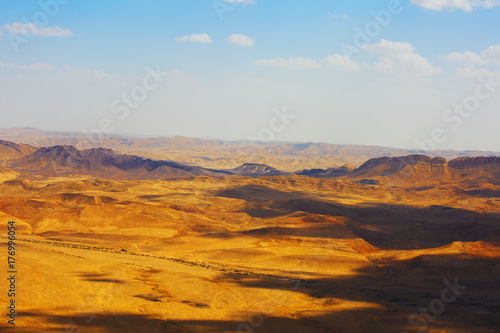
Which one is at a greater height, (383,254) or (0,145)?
(0,145)

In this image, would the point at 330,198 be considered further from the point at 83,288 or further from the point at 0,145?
the point at 0,145

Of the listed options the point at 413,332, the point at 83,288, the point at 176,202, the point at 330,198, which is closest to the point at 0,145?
the point at 176,202

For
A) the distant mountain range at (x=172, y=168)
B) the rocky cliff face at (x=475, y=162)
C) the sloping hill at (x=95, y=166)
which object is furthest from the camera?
the sloping hill at (x=95, y=166)

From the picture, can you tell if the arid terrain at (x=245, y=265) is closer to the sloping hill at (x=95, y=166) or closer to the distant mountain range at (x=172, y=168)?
the distant mountain range at (x=172, y=168)
